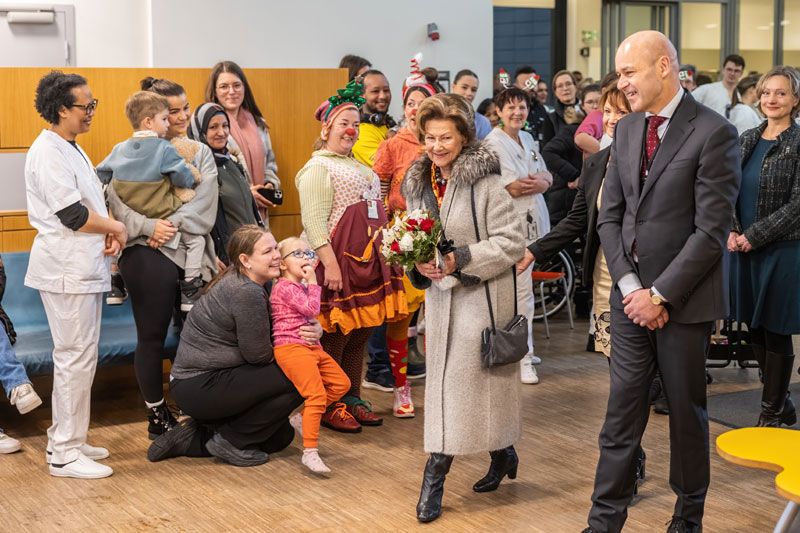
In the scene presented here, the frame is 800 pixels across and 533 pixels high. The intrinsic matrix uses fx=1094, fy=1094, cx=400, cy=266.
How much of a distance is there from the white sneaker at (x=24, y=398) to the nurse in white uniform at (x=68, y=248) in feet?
1.14

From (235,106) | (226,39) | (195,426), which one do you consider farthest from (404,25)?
(195,426)

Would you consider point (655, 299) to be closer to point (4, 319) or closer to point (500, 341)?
point (500, 341)

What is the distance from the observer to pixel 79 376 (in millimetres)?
4680

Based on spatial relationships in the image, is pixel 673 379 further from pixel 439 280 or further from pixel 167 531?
pixel 167 531

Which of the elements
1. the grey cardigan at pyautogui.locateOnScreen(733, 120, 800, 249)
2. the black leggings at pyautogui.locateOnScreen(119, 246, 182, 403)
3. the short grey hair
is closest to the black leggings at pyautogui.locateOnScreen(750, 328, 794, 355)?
the grey cardigan at pyautogui.locateOnScreen(733, 120, 800, 249)

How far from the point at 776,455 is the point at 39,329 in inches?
159

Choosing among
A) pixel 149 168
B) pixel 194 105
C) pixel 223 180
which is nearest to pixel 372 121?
pixel 194 105

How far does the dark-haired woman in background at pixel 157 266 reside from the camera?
5098mm

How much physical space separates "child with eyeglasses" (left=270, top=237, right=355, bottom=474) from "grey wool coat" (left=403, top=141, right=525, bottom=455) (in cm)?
82

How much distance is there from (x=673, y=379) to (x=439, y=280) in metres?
0.96

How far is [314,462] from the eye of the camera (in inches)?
183

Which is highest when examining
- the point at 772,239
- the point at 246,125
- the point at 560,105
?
the point at 560,105

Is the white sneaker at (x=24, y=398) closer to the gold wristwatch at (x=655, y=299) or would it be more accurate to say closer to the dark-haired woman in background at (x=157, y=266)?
the dark-haired woman in background at (x=157, y=266)

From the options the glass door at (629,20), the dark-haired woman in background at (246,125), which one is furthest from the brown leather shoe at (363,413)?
the glass door at (629,20)
